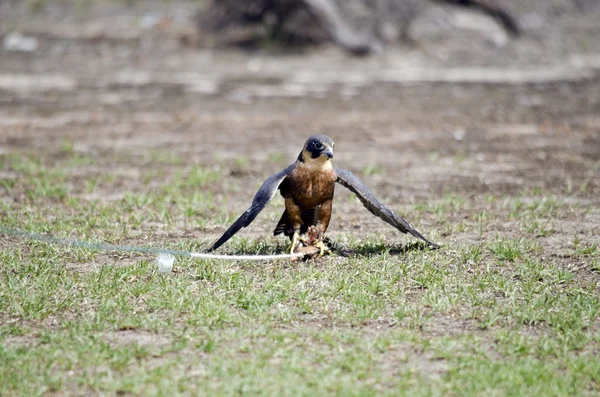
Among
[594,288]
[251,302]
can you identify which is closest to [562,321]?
[594,288]

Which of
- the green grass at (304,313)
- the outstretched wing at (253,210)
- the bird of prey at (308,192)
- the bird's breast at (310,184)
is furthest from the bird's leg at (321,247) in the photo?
the outstretched wing at (253,210)

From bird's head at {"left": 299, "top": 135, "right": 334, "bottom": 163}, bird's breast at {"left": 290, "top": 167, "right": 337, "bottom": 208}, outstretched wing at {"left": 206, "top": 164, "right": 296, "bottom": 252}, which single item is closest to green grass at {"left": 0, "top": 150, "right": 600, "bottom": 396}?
outstretched wing at {"left": 206, "top": 164, "right": 296, "bottom": 252}

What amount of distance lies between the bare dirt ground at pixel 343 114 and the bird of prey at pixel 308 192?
75cm

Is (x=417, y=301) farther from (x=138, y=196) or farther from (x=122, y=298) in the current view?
(x=138, y=196)

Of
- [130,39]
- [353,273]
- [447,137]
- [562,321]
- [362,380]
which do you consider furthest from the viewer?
[130,39]

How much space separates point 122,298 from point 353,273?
1.44m

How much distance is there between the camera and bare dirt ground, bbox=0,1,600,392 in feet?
22.1

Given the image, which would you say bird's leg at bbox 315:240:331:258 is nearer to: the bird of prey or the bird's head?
the bird of prey

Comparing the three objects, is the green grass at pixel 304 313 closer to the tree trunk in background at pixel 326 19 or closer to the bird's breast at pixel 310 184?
the bird's breast at pixel 310 184

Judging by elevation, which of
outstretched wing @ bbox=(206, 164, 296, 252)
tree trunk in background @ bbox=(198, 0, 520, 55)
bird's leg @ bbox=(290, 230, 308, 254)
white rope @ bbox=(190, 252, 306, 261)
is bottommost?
white rope @ bbox=(190, 252, 306, 261)

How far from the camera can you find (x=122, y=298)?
4.50 metres

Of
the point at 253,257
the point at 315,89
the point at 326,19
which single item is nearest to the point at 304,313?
the point at 253,257

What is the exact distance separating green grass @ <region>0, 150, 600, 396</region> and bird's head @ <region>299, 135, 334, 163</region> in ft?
2.34

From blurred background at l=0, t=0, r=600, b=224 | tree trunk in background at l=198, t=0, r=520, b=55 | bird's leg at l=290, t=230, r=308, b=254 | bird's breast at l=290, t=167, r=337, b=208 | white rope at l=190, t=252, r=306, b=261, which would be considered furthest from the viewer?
tree trunk in background at l=198, t=0, r=520, b=55
